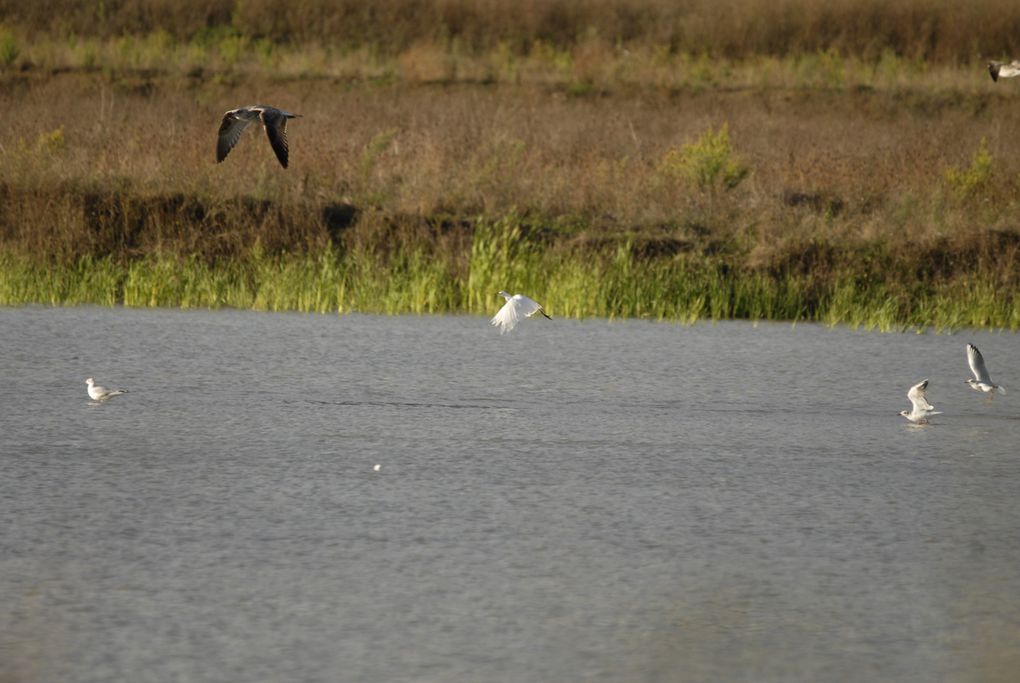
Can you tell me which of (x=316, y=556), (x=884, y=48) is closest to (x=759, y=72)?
(x=884, y=48)

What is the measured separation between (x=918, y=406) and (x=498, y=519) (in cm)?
296

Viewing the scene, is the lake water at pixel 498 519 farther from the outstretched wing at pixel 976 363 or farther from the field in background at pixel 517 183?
the field in background at pixel 517 183

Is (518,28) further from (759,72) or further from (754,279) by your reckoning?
(754,279)

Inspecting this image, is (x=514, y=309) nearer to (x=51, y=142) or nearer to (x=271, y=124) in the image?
(x=271, y=124)

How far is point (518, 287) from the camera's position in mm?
13195

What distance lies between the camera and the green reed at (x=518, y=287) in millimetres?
12781

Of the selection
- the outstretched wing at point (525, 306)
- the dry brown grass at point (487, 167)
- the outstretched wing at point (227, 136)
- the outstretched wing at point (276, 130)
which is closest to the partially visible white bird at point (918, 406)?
the outstretched wing at point (525, 306)

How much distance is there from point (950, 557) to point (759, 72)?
22110mm

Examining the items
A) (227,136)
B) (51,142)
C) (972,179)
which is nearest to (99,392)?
(227,136)

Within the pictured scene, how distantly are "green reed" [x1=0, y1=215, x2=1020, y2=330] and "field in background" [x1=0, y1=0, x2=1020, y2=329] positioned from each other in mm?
28

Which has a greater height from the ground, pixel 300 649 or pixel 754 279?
pixel 300 649

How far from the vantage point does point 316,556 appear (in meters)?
4.97

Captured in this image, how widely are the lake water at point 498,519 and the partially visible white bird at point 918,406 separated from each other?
0.11 metres

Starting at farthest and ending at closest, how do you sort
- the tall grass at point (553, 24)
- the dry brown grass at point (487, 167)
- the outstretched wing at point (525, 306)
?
1. the tall grass at point (553, 24)
2. the dry brown grass at point (487, 167)
3. the outstretched wing at point (525, 306)
